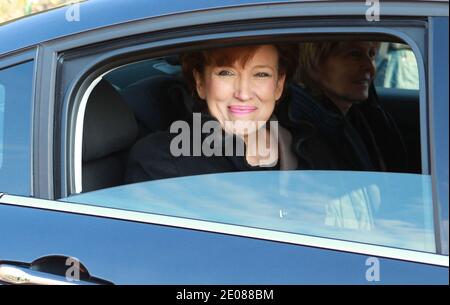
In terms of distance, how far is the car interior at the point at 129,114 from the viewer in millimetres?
2387

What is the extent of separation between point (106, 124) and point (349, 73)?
78 centimetres

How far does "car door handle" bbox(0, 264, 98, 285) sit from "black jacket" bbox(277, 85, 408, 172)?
0.63m

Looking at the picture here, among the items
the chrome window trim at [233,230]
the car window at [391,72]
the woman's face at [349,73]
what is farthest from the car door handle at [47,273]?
the car window at [391,72]

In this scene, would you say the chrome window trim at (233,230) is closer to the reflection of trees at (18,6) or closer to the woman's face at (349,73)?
the woman's face at (349,73)

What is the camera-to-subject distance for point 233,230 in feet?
6.94

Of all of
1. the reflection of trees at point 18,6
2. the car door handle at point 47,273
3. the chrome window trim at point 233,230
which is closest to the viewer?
the chrome window trim at point 233,230

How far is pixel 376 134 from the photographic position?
2.69 meters

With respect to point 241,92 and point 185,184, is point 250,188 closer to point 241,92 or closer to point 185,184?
point 185,184

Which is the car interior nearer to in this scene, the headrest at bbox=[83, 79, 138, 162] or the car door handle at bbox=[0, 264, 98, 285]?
the headrest at bbox=[83, 79, 138, 162]

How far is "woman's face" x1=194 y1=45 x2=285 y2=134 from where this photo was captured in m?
2.44

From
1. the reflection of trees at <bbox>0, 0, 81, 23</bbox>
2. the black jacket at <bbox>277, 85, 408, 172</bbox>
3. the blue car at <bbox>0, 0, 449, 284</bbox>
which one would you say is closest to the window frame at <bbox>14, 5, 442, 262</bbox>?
the blue car at <bbox>0, 0, 449, 284</bbox>
